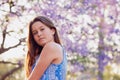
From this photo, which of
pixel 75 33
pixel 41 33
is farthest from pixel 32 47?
pixel 75 33

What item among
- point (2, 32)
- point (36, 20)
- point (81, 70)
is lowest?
point (81, 70)

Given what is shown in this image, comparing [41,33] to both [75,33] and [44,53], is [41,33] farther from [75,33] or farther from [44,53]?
[75,33]

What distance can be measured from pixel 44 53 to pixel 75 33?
159 inches

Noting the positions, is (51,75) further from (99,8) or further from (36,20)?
(99,8)

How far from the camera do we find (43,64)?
5.93 ft

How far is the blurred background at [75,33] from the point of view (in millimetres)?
5383

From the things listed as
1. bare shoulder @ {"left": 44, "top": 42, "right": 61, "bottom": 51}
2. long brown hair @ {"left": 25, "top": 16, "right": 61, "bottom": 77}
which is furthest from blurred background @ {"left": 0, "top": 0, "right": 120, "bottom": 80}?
bare shoulder @ {"left": 44, "top": 42, "right": 61, "bottom": 51}

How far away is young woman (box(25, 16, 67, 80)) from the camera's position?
1.81 m

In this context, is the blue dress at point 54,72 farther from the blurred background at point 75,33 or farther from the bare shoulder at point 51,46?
the blurred background at point 75,33

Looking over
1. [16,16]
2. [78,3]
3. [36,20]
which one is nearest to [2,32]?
[16,16]

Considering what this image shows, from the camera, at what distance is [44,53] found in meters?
1.81

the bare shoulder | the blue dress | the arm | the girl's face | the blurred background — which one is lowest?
the blurred background

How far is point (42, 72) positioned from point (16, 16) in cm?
367

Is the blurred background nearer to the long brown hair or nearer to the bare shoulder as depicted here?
the long brown hair
